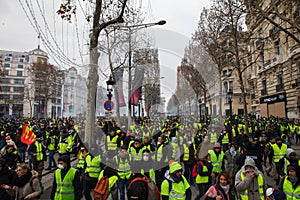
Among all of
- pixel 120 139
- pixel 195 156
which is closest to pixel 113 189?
pixel 195 156

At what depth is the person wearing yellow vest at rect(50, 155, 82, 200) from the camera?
13.9ft

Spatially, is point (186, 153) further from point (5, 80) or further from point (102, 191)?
point (5, 80)

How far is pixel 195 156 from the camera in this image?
24.5 ft

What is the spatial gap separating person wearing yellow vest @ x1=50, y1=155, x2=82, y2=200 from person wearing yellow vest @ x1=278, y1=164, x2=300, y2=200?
372 cm

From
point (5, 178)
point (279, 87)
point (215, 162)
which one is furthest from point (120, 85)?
point (279, 87)

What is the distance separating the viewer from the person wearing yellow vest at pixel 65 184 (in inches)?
167

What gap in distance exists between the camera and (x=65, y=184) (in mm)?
4250

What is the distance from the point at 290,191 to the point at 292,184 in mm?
139

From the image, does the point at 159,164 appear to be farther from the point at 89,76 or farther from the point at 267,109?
the point at 267,109

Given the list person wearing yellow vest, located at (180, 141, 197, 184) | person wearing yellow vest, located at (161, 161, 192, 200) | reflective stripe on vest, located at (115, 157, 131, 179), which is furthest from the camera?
person wearing yellow vest, located at (180, 141, 197, 184)

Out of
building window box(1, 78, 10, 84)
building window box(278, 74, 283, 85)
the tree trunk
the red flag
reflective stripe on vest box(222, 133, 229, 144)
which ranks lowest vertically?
reflective stripe on vest box(222, 133, 229, 144)

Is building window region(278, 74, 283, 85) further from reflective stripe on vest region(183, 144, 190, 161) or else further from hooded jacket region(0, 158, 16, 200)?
hooded jacket region(0, 158, 16, 200)

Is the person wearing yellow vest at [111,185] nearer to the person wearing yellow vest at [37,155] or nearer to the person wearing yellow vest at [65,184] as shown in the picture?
the person wearing yellow vest at [65,184]

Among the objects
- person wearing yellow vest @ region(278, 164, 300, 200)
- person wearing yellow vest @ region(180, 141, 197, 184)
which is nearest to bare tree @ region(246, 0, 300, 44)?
person wearing yellow vest @ region(180, 141, 197, 184)
